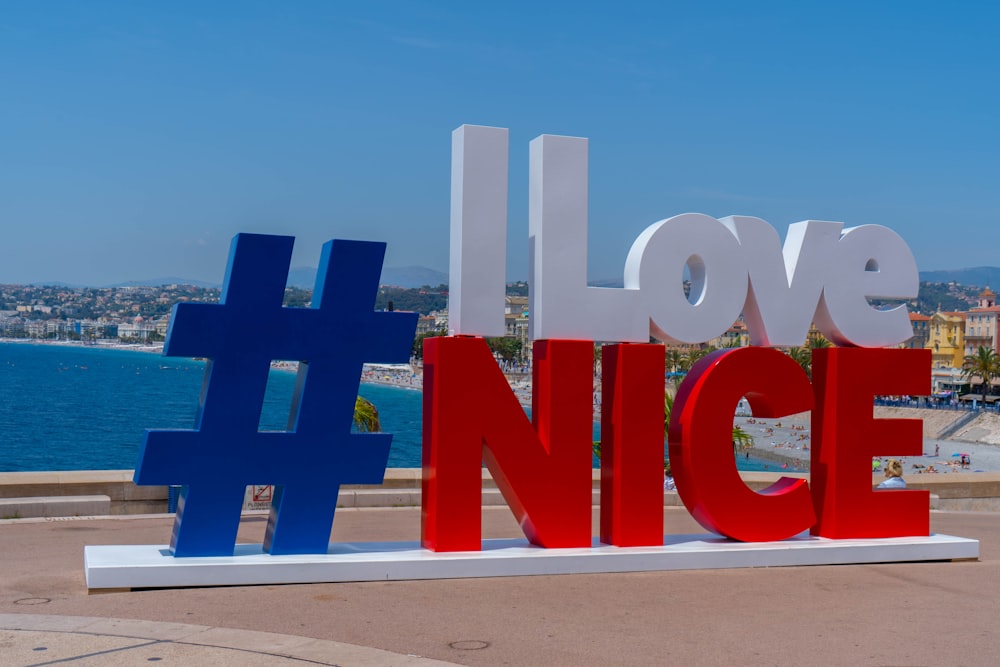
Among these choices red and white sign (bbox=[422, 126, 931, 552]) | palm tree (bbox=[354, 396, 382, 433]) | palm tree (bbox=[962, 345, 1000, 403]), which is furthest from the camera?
palm tree (bbox=[962, 345, 1000, 403])

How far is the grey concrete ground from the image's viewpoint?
29.1 feet

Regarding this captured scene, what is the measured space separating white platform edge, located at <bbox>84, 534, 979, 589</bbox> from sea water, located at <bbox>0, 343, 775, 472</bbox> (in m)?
28.4

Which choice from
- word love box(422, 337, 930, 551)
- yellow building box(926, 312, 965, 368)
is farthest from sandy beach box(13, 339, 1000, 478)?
yellow building box(926, 312, 965, 368)

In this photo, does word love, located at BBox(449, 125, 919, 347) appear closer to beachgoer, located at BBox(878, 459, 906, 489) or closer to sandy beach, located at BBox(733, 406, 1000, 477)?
beachgoer, located at BBox(878, 459, 906, 489)

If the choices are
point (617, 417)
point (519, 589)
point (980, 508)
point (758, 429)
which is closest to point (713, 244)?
point (617, 417)

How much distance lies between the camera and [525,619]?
10.3 m

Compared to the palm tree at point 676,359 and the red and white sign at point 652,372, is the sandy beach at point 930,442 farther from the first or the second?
the red and white sign at point 652,372

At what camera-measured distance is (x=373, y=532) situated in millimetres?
15664

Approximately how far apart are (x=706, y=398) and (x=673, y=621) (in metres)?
3.72

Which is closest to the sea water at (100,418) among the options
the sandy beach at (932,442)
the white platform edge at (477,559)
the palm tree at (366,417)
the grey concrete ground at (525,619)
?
the sandy beach at (932,442)

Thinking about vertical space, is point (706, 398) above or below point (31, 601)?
above

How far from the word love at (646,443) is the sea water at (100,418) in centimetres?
2864

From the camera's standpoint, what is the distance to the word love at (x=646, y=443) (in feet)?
41.2

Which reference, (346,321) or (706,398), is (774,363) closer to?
(706,398)
